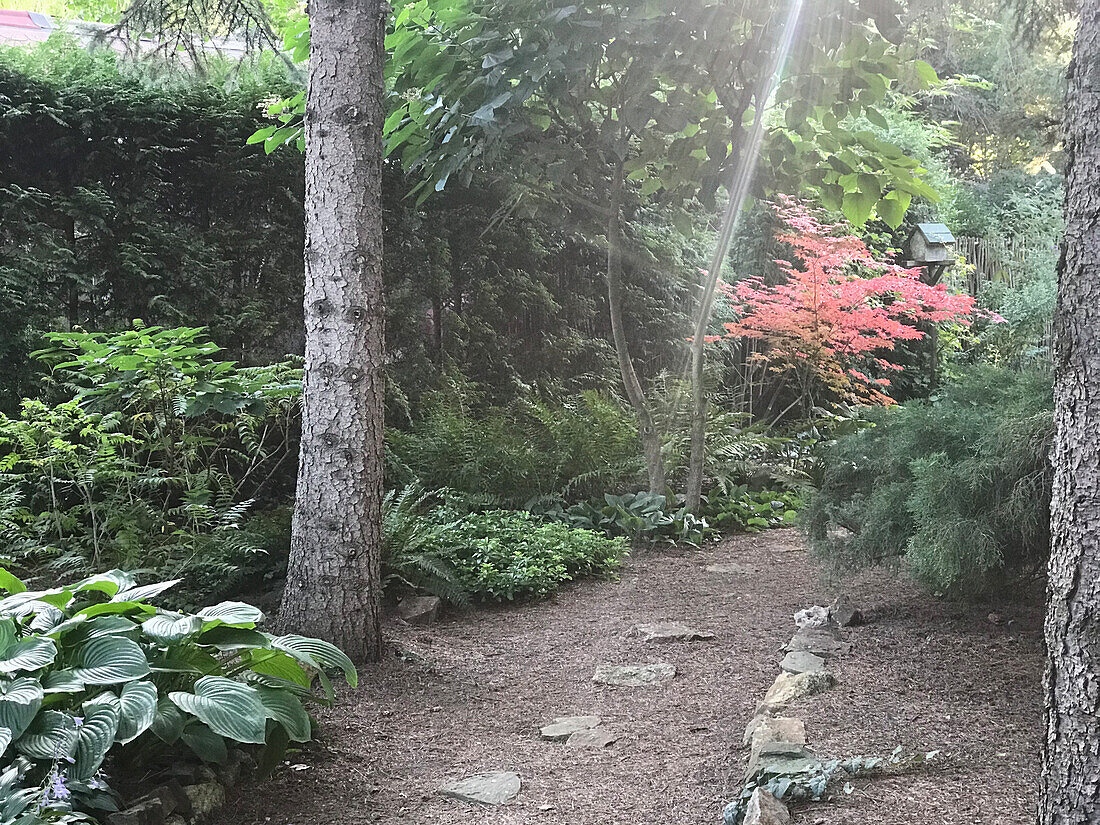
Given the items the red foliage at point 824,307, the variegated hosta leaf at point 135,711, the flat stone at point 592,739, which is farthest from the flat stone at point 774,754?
the red foliage at point 824,307

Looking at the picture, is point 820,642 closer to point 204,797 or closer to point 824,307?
point 204,797

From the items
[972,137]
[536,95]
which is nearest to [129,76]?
[536,95]

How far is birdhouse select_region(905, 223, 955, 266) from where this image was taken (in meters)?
9.83

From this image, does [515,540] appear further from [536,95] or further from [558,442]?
[536,95]

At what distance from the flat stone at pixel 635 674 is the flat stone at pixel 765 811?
4.67ft

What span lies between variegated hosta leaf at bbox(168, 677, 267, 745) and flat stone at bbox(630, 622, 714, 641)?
89.5 inches

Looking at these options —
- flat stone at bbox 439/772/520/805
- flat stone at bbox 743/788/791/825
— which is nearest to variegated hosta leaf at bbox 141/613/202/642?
flat stone at bbox 439/772/520/805

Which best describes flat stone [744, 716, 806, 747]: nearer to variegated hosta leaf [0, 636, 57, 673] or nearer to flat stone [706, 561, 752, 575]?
variegated hosta leaf [0, 636, 57, 673]

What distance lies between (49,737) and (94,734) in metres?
0.10

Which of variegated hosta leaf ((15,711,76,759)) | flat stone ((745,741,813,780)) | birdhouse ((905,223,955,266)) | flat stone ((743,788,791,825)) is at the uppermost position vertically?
birdhouse ((905,223,955,266))

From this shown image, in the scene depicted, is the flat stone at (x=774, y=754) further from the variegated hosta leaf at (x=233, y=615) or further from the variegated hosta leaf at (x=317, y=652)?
the variegated hosta leaf at (x=233, y=615)

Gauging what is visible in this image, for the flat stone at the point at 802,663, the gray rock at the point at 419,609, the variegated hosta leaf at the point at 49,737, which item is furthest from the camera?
the gray rock at the point at 419,609

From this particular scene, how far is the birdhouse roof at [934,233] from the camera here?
9805 mm

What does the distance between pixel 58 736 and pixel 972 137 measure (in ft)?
49.1
